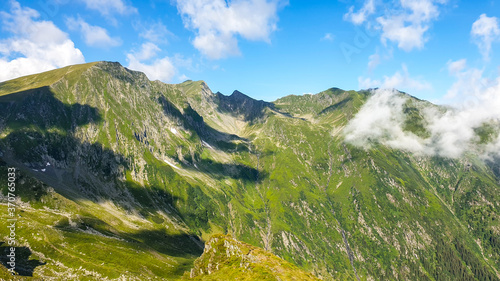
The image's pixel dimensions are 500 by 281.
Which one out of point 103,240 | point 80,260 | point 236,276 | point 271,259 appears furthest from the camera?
point 103,240

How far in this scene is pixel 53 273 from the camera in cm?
9925

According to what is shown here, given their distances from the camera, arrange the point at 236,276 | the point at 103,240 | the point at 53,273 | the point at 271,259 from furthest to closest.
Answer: the point at 103,240 → the point at 53,273 → the point at 271,259 → the point at 236,276

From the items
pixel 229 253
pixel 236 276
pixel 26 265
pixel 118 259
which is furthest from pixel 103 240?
pixel 236 276

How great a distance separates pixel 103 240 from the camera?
147 meters

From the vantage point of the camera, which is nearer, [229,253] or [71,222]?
[229,253]

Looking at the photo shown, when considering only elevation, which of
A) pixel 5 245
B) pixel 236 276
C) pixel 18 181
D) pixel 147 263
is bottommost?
pixel 147 263

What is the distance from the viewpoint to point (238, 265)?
7925 centimetres

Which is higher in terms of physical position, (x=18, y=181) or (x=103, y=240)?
(x=18, y=181)

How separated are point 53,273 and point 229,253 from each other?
72.6 meters

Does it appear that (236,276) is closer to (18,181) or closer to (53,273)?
(53,273)

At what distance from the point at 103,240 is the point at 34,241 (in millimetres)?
38378

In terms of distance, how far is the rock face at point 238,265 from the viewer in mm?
72812

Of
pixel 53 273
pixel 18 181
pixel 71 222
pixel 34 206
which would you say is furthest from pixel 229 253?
pixel 18 181

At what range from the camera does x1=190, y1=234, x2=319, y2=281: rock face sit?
239 feet
